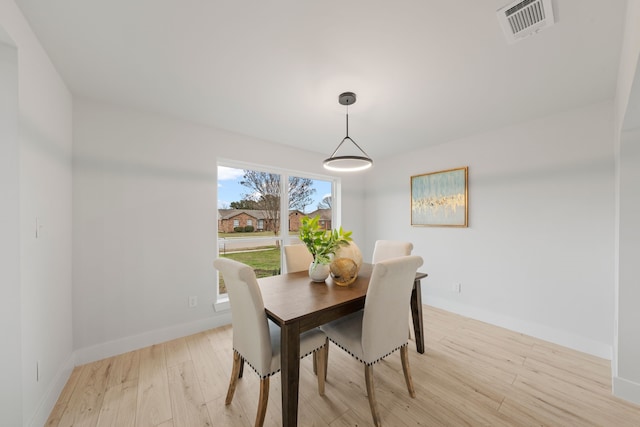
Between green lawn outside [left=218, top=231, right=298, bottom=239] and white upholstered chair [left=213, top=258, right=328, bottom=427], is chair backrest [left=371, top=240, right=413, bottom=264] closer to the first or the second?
white upholstered chair [left=213, top=258, right=328, bottom=427]

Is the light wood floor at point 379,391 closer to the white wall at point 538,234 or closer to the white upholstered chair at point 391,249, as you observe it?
the white wall at point 538,234

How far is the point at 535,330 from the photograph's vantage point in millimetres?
2520

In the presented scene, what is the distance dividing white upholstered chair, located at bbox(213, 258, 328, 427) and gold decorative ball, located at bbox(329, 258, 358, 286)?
0.43 metres

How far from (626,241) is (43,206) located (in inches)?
157

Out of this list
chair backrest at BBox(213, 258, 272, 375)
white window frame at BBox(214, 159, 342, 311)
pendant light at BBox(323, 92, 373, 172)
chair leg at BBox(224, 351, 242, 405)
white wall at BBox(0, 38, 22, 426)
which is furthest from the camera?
white window frame at BBox(214, 159, 342, 311)

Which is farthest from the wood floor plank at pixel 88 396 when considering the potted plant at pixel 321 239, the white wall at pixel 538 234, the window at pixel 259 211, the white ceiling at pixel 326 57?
the white wall at pixel 538 234

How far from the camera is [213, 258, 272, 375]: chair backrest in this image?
50.9 inches

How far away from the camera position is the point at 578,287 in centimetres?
231

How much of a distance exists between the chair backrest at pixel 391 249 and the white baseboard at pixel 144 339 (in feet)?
6.55

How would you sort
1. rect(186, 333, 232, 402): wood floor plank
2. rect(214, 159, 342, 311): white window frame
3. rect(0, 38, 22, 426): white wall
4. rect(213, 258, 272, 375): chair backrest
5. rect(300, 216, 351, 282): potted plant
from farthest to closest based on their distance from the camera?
1. rect(214, 159, 342, 311): white window frame
2. rect(300, 216, 351, 282): potted plant
3. rect(186, 333, 232, 402): wood floor plank
4. rect(213, 258, 272, 375): chair backrest
5. rect(0, 38, 22, 426): white wall

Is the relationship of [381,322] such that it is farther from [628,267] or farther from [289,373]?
[628,267]

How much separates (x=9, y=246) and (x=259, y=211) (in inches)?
87.5

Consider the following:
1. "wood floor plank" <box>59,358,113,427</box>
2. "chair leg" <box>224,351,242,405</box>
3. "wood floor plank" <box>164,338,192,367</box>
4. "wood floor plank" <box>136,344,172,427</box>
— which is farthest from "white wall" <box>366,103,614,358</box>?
"wood floor plank" <box>59,358,113,427</box>

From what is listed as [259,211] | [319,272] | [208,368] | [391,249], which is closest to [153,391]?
[208,368]
